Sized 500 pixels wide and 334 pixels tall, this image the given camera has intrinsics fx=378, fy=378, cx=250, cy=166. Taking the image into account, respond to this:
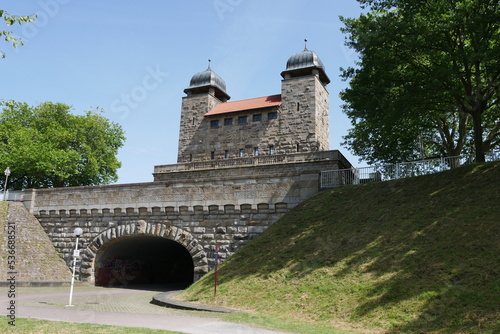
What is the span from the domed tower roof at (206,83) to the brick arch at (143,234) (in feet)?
76.9

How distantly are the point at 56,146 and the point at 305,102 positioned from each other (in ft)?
87.7

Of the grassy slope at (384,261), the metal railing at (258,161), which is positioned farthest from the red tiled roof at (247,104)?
the grassy slope at (384,261)

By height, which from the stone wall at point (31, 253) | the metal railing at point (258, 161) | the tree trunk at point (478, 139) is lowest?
the stone wall at point (31, 253)

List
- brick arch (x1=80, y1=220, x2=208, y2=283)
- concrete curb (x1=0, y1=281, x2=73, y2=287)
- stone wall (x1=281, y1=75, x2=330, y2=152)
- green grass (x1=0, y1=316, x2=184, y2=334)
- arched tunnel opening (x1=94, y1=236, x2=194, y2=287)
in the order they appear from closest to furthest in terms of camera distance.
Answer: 1. green grass (x1=0, y1=316, x2=184, y2=334)
2. brick arch (x1=80, y1=220, x2=208, y2=283)
3. concrete curb (x1=0, y1=281, x2=73, y2=287)
4. arched tunnel opening (x1=94, y1=236, x2=194, y2=287)
5. stone wall (x1=281, y1=75, x2=330, y2=152)

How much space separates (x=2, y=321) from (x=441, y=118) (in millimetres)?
25830

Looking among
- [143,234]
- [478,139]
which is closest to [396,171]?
[478,139]

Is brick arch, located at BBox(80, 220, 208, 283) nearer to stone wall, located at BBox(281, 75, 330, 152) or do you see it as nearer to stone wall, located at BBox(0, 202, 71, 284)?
stone wall, located at BBox(0, 202, 71, 284)

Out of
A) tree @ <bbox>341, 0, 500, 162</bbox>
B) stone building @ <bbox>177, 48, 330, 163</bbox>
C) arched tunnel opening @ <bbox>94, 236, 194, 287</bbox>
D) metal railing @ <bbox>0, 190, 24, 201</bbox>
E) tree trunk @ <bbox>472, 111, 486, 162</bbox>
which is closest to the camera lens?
tree @ <bbox>341, 0, 500, 162</bbox>

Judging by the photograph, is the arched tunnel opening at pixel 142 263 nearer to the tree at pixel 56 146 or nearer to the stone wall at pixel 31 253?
the stone wall at pixel 31 253

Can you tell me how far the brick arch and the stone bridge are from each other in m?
0.05

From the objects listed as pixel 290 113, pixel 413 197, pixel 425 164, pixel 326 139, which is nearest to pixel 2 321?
pixel 413 197

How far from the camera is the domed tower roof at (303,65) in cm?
3654

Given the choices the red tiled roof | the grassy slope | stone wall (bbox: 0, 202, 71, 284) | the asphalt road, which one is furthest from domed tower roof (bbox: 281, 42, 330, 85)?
the asphalt road

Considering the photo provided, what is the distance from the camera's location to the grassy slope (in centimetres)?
919
